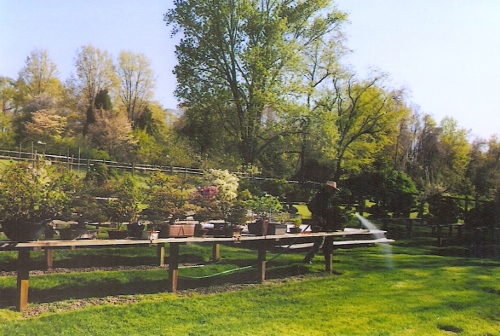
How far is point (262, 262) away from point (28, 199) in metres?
2.71

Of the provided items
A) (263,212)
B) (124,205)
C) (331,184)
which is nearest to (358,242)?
(331,184)

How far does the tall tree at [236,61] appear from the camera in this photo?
A: 18.5 ft

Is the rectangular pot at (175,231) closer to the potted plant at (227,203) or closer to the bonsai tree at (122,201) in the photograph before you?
the bonsai tree at (122,201)

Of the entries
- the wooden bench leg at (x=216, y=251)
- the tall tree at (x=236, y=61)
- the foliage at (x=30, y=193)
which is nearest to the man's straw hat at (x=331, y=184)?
the tall tree at (x=236, y=61)

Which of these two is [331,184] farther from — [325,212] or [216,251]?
[216,251]

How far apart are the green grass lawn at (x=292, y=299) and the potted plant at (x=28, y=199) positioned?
676mm

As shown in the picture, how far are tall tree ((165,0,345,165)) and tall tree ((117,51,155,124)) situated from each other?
14.9 inches

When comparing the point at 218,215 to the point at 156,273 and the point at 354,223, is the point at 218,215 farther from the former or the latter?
the point at 354,223

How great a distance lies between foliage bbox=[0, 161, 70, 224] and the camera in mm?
4324

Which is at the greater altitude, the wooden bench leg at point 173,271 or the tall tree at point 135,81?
the tall tree at point 135,81

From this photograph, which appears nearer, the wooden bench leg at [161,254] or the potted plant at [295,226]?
the wooden bench leg at [161,254]

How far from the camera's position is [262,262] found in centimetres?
599

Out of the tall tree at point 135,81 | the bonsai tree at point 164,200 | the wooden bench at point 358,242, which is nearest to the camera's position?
the tall tree at point 135,81

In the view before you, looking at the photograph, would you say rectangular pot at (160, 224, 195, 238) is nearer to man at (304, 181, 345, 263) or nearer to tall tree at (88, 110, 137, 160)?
tall tree at (88, 110, 137, 160)
